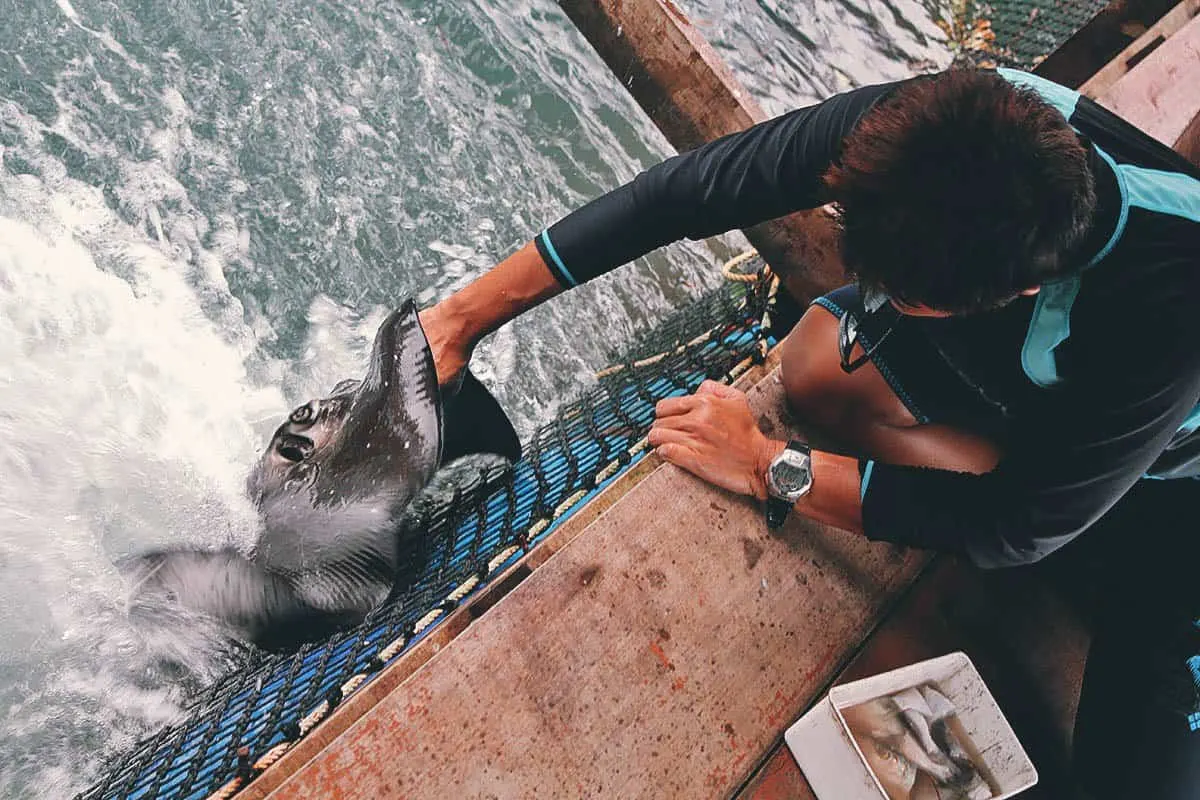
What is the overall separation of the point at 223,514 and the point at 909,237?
2.37 meters

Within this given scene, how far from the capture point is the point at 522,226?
4.15m

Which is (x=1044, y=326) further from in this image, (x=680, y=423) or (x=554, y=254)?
(x=554, y=254)

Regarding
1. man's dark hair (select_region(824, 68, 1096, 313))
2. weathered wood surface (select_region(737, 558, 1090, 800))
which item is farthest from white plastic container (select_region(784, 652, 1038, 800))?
man's dark hair (select_region(824, 68, 1096, 313))

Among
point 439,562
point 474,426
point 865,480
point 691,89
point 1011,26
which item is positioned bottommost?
point 865,480

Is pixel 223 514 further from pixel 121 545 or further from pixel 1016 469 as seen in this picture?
pixel 1016 469

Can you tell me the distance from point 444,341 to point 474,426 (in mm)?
439

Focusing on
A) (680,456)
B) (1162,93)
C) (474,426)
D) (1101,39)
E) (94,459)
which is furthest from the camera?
(1101,39)

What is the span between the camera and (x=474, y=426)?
2.45 meters

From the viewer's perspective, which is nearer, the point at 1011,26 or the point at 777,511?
the point at 777,511

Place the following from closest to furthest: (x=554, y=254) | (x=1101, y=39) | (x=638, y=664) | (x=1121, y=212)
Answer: (x=1121, y=212) → (x=638, y=664) → (x=554, y=254) → (x=1101, y=39)

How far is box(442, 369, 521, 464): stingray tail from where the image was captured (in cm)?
235

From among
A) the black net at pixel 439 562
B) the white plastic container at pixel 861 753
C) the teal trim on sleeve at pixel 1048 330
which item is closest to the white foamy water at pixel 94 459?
the black net at pixel 439 562

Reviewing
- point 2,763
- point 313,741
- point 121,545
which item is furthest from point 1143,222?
point 2,763

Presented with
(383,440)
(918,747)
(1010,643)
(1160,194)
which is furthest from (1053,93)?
(383,440)
